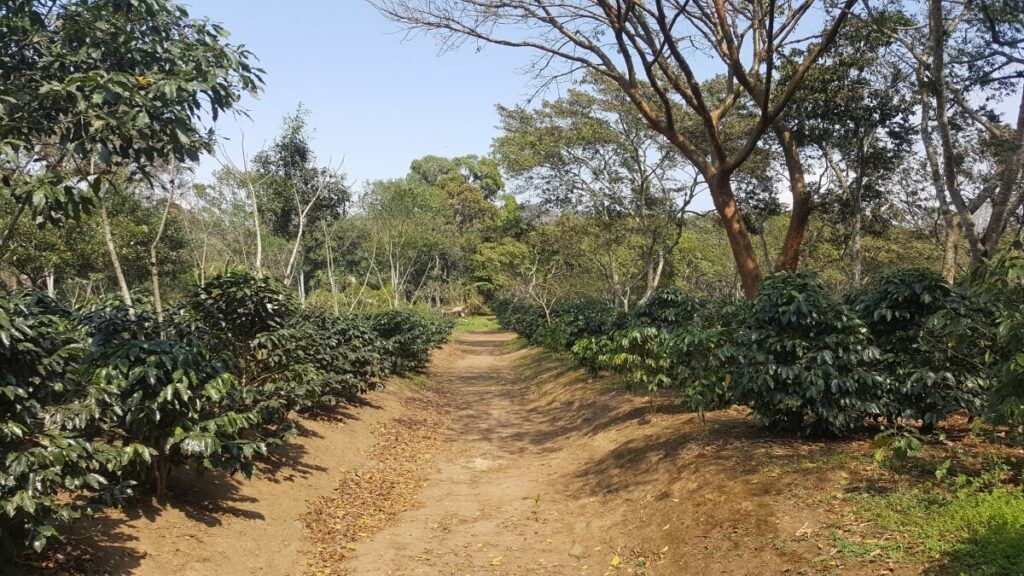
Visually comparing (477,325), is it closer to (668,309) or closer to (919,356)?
(668,309)

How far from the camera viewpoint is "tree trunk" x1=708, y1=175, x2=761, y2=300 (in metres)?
8.91

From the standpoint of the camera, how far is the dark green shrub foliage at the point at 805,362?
5797mm

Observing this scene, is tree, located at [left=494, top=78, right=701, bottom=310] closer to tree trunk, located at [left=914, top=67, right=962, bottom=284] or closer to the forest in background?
the forest in background

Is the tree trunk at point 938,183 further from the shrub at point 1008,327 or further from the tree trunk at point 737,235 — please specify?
the shrub at point 1008,327

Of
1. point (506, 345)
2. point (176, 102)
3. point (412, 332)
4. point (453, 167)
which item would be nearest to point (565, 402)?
point (412, 332)

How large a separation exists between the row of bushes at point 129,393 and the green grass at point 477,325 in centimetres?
3771

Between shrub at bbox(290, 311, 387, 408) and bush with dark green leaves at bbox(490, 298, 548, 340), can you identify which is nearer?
shrub at bbox(290, 311, 387, 408)

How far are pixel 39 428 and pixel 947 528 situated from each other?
17.8ft

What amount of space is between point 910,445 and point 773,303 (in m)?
2.51

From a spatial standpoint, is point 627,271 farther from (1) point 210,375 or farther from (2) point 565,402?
(1) point 210,375

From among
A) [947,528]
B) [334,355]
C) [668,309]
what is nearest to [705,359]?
[668,309]

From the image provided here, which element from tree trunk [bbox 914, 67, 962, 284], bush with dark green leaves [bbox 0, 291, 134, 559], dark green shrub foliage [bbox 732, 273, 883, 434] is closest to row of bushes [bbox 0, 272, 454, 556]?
bush with dark green leaves [bbox 0, 291, 134, 559]

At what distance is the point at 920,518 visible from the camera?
13.2ft

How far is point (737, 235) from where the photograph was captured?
29.6ft
